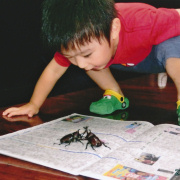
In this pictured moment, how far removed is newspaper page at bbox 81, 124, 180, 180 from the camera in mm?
582

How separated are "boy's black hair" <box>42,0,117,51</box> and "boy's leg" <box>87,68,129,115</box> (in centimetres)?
34

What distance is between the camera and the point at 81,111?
1.19m

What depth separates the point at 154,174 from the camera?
584 mm

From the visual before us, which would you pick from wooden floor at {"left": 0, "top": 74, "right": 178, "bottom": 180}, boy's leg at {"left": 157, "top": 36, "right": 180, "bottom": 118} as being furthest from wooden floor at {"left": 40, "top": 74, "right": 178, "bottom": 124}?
boy's leg at {"left": 157, "top": 36, "right": 180, "bottom": 118}

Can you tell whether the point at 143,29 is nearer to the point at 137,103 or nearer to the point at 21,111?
the point at 137,103

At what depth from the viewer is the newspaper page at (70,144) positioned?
653 millimetres

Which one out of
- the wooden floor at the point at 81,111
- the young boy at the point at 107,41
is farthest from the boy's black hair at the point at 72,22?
the wooden floor at the point at 81,111

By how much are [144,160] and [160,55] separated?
0.52 metres

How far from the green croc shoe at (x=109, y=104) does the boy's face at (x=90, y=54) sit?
237 mm

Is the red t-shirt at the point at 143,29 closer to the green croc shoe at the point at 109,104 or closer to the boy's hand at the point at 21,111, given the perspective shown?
the green croc shoe at the point at 109,104

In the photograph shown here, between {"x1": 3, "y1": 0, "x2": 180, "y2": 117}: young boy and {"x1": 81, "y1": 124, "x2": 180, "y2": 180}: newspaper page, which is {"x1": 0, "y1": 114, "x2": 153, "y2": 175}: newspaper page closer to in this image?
{"x1": 81, "y1": 124, "x2": 180, "y2": 180}: newspaper page

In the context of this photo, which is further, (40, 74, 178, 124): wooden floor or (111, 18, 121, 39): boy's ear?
(40, 74, 178, 124): wooden floor

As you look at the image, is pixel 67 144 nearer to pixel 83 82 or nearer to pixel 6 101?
pixel 6 101

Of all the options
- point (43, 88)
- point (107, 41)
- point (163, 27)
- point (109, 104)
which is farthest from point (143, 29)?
point (43, 88)
